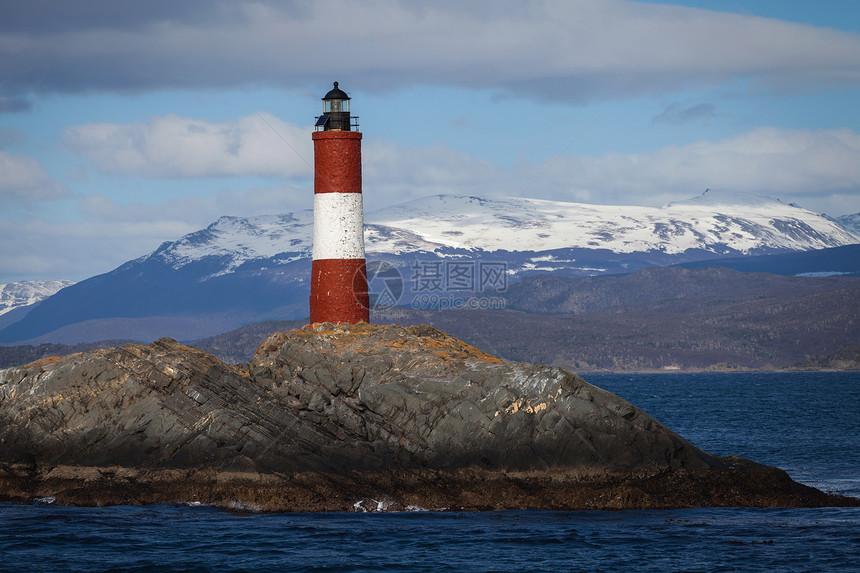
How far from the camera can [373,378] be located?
4522 centimetres

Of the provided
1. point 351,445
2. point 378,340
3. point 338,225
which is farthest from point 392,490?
point 338,225

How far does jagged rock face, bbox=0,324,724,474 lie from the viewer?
40500 mm

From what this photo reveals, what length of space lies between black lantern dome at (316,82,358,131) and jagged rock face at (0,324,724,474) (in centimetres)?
1240

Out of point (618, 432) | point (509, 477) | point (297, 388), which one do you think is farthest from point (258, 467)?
point (618, 432)

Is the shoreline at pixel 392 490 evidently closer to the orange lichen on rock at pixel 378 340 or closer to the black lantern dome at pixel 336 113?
the orange lichen on rock at pixel 378 340

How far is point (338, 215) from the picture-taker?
168 feet

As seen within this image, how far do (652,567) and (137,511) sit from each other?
1675 centimetres

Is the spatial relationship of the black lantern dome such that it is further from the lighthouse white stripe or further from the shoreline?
the shoreline

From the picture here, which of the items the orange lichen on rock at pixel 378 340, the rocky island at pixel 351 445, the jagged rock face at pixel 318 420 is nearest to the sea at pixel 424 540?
the rocky island at pixel 351 445

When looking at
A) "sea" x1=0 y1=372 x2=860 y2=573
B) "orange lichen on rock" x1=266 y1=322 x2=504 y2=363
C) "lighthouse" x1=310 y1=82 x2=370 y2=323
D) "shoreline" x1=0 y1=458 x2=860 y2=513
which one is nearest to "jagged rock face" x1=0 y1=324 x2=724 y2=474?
"shoreline" x1=0 y1=458 x2=860 y2=513

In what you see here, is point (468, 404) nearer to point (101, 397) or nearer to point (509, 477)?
point (509, 477)

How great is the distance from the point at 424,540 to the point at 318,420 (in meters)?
9.21

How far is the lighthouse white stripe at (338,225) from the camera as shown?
51281mm

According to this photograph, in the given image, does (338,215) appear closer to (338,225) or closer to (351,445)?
(338,225)
